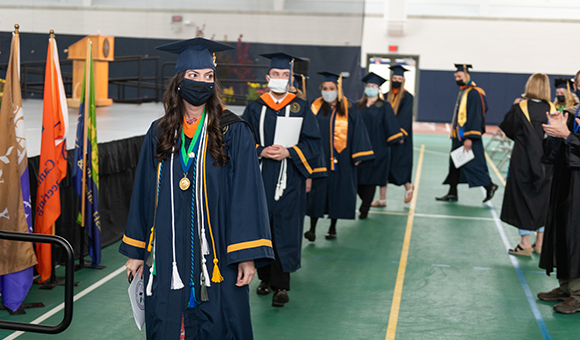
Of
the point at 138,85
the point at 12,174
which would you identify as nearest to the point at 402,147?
the point at 12,174

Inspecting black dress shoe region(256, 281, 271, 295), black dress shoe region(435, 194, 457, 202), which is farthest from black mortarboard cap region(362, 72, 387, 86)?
black dress shoe region(256, 281, 271, 295)

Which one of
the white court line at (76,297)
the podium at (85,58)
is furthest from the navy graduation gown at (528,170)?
the podium at (85,58)

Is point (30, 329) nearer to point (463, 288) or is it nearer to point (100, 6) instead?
point (463, 288)

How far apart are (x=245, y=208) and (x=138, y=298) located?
2.18 ft

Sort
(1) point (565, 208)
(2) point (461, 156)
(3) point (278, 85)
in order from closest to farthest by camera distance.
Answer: (3) point (278, 85) → (1) point (565, 208) → (2) point (461, 156)

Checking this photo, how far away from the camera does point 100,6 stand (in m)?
8.79

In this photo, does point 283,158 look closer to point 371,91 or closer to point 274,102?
point 274,102

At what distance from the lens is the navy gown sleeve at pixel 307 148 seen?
14.0 ft

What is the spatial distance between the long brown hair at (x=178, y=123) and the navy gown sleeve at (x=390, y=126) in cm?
511

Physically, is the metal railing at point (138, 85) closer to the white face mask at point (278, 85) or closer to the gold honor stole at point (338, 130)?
the gold honor stole at point (338, 130)

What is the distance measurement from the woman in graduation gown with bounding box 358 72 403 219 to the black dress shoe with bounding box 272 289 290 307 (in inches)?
124

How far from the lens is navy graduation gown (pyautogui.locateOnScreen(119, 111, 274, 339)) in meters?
2.47

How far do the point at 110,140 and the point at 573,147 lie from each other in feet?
14.0

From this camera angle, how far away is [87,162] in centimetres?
488
